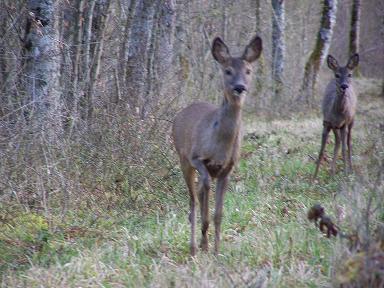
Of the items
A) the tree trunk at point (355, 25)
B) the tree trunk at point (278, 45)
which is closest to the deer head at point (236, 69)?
the tree trunk at point (278, 45)

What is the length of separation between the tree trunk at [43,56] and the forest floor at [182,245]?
146 centimetres

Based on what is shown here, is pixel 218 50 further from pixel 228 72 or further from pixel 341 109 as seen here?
pixel 341 109

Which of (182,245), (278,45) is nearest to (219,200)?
(182,245)

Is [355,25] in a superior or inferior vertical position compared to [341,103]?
superior

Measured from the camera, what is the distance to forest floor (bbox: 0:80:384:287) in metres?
5.25

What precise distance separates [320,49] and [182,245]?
1457cm

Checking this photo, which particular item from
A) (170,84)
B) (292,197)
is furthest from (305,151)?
(292,197)

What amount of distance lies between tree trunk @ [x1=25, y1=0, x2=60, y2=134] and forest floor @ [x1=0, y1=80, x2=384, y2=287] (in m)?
1.46

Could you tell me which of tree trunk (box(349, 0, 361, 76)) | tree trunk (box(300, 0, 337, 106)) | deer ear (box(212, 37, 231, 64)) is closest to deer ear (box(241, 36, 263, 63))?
deer ear (box(212, 37, 231, 64))

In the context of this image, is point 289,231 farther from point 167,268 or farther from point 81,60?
point 81,60

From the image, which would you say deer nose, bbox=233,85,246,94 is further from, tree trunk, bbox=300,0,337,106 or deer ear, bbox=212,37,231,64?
tree trunk, bbox=300,0,337,106

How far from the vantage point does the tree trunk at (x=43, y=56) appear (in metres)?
8.03

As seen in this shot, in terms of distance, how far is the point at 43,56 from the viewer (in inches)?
320

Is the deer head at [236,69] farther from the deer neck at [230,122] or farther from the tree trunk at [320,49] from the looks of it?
the tree trunk at [320,49]
